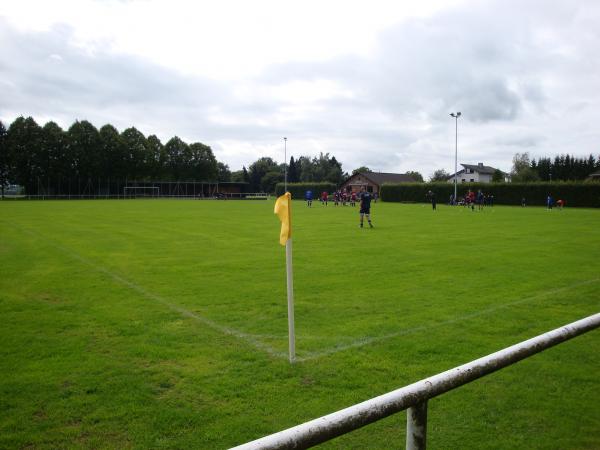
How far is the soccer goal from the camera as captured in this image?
307ft

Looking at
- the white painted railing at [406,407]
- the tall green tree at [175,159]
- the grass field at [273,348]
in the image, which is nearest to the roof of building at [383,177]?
the tall green tree at [175,159]

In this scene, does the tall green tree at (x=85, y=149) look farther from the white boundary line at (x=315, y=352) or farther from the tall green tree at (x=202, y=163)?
the white boundary line at (x=315, y=352)

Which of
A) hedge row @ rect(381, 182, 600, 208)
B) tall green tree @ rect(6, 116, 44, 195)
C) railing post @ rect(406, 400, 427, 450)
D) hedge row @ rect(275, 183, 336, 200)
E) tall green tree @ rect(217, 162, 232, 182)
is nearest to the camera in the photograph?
railing post @ rect(406, 400, 427, 450)

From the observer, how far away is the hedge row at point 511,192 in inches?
2088

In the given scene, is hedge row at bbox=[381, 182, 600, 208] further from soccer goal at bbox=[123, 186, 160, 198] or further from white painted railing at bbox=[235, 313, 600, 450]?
white painted railing at bbox=[235, 313, 600, 450]

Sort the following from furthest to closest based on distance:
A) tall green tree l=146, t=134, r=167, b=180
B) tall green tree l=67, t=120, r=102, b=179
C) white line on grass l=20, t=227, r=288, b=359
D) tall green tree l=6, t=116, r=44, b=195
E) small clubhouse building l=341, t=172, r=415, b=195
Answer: tall green tree l=146, t=134, r=167, b=180 < small clubhouse building l=341, t=172, r=415, b=195 < tall green tree l=67, t=120, r=102, b=179 < tall green tree l=6, t=116, r=44, b=195 < white line on grass l=20, t=227, r=288, b=359

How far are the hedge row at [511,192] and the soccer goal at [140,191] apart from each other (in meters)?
51.8

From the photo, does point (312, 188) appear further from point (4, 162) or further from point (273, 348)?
point (273, 348)

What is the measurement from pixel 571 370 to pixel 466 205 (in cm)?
5151

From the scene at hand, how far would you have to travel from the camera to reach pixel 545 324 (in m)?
6.74

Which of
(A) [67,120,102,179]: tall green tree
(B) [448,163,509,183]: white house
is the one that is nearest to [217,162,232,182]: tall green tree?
(A) [67,120,102,179]: tall green tree

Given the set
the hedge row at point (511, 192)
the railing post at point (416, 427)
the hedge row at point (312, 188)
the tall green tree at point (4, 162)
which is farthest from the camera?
the hedge row at point (312, 188)

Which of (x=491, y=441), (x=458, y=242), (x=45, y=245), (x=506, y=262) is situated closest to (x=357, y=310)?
(x=491, y=441)

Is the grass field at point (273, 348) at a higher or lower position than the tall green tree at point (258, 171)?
lower
